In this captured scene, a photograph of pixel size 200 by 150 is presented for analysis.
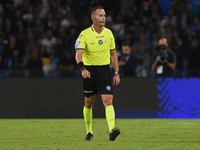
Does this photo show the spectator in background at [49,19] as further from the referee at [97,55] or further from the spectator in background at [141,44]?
the referee at [97,55]

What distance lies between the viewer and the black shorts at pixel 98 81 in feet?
24.9

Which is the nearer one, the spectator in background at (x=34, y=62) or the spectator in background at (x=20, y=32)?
the spectator in background at (x=34, y=62)

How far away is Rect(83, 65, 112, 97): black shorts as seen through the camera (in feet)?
24.9

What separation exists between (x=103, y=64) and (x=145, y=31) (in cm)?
812

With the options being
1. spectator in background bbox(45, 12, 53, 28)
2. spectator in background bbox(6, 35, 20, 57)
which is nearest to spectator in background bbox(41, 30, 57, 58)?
spectator in background bbox(45, 12, 53, 28)

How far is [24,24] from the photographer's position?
16.2 meters

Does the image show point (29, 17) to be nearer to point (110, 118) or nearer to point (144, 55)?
point (144, 55)

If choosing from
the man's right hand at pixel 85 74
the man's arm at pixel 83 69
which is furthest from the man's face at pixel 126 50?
the man's right hand at pixel 85 74

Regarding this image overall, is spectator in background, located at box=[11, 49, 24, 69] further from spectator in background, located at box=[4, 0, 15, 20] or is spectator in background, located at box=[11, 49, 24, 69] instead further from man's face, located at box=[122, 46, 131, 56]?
man's face, located at box=[122, 46, 131, 56]

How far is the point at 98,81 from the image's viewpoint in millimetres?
7641
